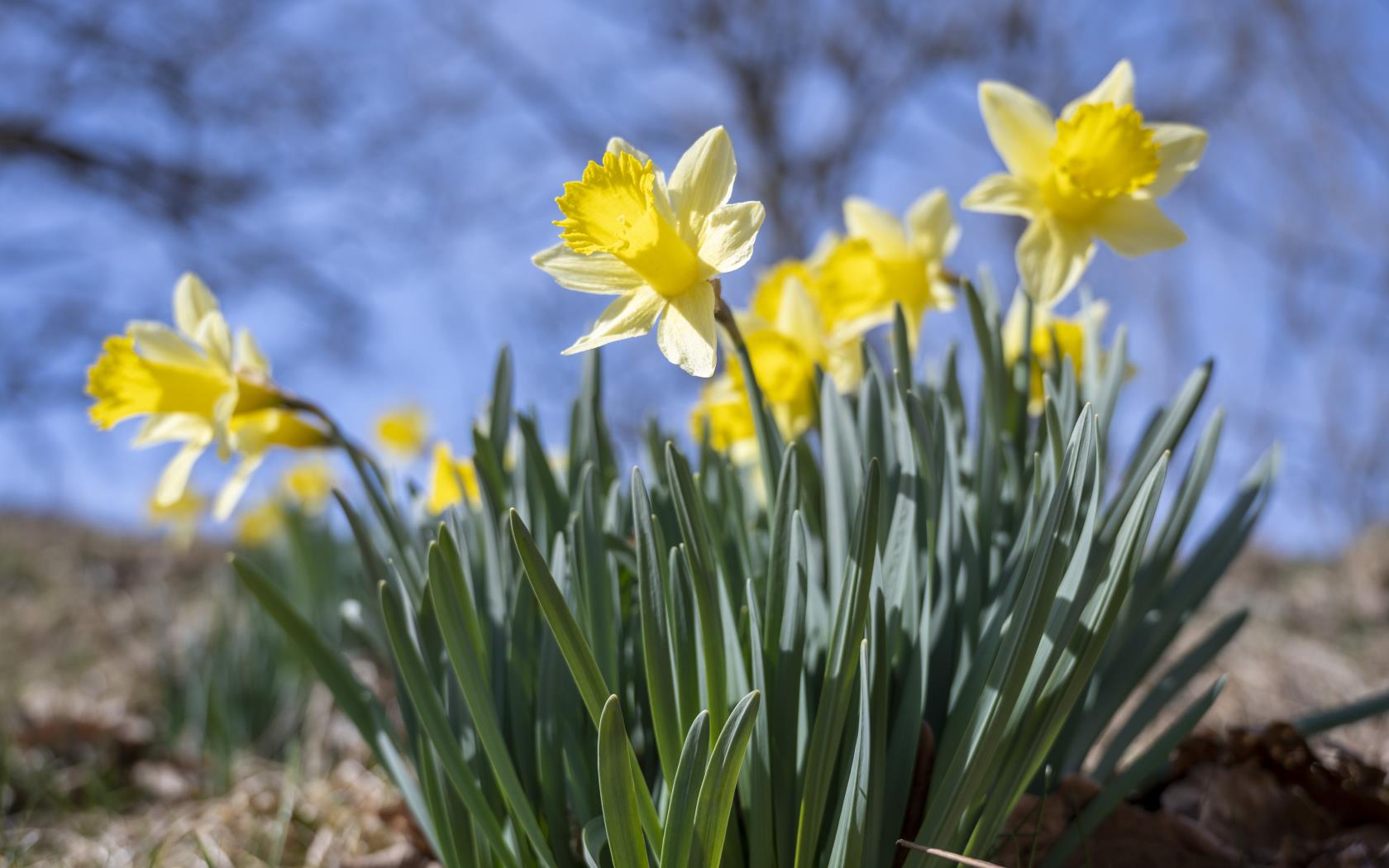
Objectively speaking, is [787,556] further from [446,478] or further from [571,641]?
[446,478]

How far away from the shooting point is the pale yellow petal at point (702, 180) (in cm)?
88

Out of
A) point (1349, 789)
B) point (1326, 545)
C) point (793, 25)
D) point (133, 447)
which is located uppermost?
point (793, 25)

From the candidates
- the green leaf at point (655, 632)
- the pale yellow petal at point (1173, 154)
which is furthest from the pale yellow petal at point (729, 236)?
the pale yellow petal at point (1173, 154)

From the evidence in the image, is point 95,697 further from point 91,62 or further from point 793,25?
point 793,25

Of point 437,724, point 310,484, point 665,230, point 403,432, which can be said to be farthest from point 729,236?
point 310,484

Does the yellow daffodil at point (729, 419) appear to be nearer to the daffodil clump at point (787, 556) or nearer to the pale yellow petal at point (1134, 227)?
the daffodil clump at point (787, 556)

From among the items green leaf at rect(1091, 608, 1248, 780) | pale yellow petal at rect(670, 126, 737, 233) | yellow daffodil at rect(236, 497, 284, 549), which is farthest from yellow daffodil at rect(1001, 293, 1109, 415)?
yellow daffodil at rect(236, 497, 284, 549)

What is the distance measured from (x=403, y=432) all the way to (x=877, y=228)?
7.50ft

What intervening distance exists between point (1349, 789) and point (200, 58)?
8.53m

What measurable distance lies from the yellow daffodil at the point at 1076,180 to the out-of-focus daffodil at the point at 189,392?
85 cm

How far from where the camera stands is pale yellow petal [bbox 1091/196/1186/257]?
3.60 ft

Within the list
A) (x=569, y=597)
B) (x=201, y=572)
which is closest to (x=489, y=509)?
(x=569, y=597)

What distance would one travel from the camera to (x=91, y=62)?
7.56 m

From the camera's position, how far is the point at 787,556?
0.88m
